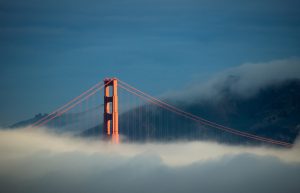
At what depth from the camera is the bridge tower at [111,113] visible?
4641cm

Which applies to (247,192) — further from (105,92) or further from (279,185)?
(105,92)

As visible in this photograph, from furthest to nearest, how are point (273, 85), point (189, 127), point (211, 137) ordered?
point (273, 85) → point (189, 127) → point (211, 137)

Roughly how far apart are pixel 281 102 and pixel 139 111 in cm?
4730

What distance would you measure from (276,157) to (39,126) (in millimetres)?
39839

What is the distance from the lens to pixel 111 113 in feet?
155

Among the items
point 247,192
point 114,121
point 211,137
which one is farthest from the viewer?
point 211,137

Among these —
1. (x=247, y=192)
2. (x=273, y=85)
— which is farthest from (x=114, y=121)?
(x=273, y=85)

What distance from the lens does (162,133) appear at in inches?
5315

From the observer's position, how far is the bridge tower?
152 ft

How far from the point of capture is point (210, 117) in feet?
552

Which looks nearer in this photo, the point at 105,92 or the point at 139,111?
the point at 105,92

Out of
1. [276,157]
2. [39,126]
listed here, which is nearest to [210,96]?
[276,157]

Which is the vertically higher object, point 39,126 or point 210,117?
point 210,117

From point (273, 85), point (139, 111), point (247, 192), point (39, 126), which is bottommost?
point (247, 192)
